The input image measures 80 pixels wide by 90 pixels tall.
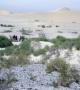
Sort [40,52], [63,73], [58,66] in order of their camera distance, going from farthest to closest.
Result: [40,52], [58,66], [63,73]

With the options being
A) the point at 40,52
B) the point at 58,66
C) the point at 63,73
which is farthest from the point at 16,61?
the point at 40,52

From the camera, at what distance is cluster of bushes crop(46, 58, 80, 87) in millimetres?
14492

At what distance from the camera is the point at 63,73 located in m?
15.1

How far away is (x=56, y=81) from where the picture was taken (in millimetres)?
14664

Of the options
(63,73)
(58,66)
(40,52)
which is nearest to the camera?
(63,73)

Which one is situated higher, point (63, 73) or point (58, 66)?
point (63, 73)

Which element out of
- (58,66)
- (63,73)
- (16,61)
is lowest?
(16,61)

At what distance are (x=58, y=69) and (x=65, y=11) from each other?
3508 inches

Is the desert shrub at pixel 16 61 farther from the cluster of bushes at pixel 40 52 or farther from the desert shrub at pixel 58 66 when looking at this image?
the cluster of bushes at pixel 40 52

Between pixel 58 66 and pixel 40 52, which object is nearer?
pixel 58 66

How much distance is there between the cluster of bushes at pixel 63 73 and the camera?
1449 cm

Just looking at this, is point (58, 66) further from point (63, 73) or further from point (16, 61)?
point (16, 61)

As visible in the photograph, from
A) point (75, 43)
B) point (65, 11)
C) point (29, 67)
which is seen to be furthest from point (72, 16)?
point (29, 67)

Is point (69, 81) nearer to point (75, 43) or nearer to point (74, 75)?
point (74, 75)
